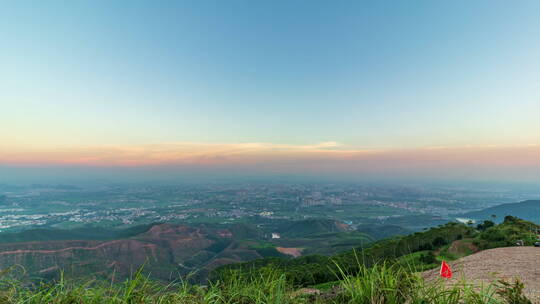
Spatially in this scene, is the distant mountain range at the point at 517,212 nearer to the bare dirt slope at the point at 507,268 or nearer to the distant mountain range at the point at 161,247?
the distant mountain range at the point at 161,247

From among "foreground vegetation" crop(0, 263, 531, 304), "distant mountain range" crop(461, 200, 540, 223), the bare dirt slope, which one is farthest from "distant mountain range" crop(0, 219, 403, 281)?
"distant mountain range" crop(461, 200, 540, 223)

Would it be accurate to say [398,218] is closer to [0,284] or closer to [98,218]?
[0,284]

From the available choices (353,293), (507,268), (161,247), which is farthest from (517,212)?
(353,293)

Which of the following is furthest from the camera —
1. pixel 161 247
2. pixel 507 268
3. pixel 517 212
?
pixel 517 212

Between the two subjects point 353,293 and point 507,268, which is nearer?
point 353,293

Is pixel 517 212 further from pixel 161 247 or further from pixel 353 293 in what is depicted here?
pixel 353 293

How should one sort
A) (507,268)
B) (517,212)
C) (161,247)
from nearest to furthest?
(507,268), (161,247), (517,212)

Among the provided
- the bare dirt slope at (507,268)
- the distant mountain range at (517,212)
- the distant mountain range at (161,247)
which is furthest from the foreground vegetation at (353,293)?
the distant mountain range at (517,212)

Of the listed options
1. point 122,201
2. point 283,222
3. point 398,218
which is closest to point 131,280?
point 283,222

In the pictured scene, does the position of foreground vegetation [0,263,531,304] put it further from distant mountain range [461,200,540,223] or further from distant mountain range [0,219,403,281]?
distant mountain range [461,200,540,223]
